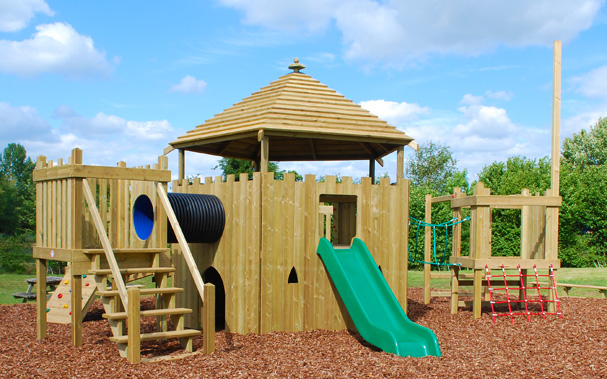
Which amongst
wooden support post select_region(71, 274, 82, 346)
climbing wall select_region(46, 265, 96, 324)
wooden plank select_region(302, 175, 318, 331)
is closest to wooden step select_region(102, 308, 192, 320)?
wooden support post select_region(71, 274, 82, 346)

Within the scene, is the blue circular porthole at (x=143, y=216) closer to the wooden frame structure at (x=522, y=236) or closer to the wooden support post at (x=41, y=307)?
the wooden support post at (x=41, y=307)

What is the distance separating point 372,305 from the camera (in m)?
9.46

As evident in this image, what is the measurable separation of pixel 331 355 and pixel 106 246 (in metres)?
3.61

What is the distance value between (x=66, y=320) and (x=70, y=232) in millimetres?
3350

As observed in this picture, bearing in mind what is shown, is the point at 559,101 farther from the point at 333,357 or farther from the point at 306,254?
the point at 333,357

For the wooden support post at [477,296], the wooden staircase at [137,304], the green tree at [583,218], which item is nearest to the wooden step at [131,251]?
the wooden staircase at [137,304]

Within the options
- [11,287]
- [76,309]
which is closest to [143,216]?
[76,309]

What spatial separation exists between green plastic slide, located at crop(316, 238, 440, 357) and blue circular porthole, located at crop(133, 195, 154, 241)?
293 centimetres

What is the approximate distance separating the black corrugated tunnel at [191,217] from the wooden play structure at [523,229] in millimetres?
5269

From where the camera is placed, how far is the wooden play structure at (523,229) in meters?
11.8

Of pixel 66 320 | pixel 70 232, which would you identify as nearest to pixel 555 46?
pixel 70 232

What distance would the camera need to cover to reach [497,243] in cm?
2636

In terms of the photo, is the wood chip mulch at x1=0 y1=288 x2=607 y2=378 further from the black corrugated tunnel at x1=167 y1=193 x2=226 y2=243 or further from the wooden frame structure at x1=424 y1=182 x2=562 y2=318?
the black corrugated tunnel at x1=167 y1=193 x2=226 y2=243

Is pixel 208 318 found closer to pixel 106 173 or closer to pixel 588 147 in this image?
pixel 106 173
